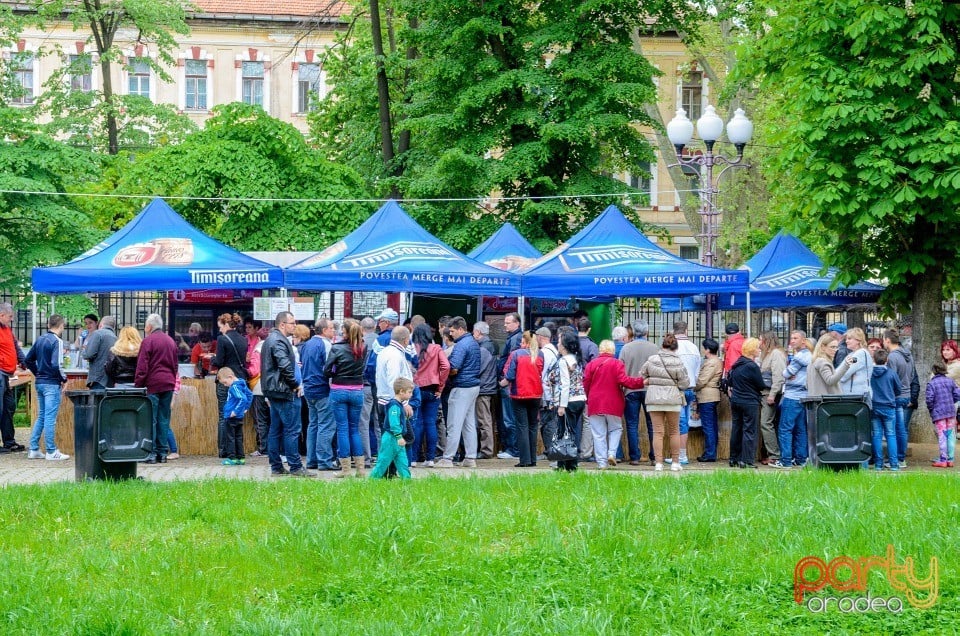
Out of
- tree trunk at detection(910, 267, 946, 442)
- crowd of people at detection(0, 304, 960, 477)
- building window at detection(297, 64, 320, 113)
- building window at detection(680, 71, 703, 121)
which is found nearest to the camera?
crowd of people at detection(0, 304, 960, 477)

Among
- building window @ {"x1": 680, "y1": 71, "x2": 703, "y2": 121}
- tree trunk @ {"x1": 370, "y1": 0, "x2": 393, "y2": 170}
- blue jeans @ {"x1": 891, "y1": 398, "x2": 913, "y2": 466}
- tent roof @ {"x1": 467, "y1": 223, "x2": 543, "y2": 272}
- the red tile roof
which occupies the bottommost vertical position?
blue jeans @ {"x1": 891, "y1": 398, "x2": 913, "y2": 466}

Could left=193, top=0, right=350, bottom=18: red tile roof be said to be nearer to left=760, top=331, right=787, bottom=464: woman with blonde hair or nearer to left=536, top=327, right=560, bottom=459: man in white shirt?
left=760, top=331, right=787, bottom=464: woman with blonde hair

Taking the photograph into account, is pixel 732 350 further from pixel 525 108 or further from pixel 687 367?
pixel 525 108

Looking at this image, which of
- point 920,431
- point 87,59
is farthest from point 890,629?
point 87,59

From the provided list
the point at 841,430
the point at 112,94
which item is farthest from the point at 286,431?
the point at 112,94

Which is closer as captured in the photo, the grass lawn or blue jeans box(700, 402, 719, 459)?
the grass lawn

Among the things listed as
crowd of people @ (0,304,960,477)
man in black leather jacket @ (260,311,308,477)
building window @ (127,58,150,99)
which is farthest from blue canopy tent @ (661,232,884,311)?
building window @ (127,58,150,99)

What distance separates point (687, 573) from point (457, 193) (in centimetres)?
2238

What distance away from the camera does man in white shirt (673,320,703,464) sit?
56.8 feet

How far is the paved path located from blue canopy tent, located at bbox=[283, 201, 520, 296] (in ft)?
9.08

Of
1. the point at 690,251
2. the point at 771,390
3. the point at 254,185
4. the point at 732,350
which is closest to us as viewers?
the point at 771,390

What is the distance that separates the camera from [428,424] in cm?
1705

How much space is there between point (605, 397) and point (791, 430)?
2861 millimetres

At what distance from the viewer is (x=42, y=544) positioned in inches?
354
